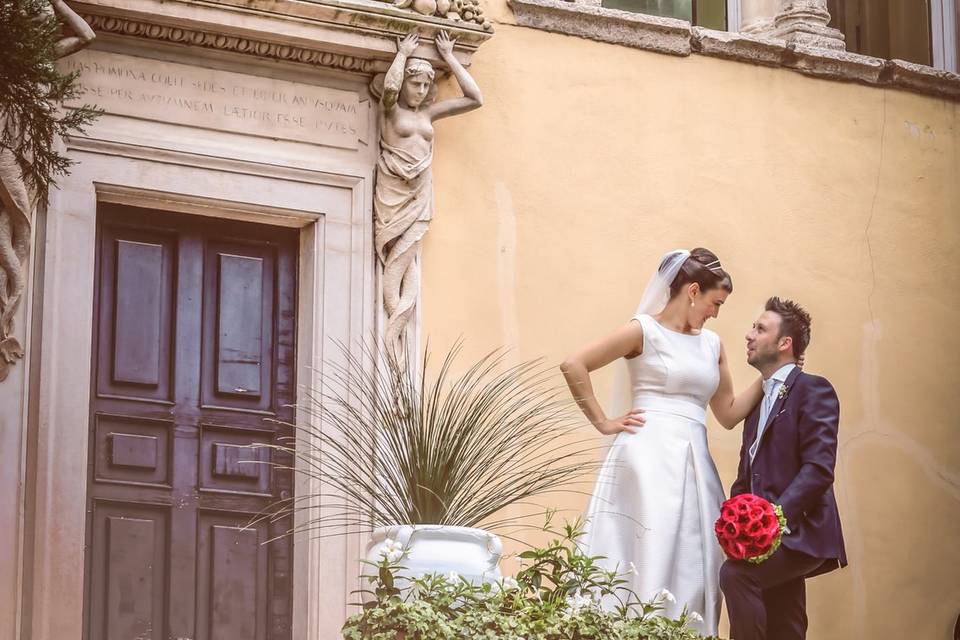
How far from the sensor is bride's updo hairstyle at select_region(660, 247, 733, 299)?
26.9ft

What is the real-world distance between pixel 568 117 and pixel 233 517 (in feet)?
7.87

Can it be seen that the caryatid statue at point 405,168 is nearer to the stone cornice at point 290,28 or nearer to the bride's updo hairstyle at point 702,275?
the stone cornice at point 290,28

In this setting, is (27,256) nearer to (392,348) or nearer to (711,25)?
(392,348)

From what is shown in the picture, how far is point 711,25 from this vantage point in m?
10.7

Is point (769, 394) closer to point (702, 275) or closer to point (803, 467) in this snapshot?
point (803, 467)

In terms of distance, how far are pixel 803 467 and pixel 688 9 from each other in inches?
138

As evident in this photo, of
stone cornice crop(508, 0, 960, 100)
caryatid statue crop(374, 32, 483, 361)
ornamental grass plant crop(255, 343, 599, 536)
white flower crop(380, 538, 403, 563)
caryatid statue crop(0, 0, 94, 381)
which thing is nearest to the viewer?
white flower crop(380, 538, 403, 563)

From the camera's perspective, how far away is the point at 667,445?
8.06 m

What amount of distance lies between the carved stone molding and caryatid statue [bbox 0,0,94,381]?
0.23 meters

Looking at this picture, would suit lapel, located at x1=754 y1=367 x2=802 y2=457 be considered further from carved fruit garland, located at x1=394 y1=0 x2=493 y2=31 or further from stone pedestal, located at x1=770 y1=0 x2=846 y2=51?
stone pedestal, located at x1=770 y1=0 x2=846 y2=51

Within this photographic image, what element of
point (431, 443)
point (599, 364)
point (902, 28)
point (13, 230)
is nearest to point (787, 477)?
point (599, 364)

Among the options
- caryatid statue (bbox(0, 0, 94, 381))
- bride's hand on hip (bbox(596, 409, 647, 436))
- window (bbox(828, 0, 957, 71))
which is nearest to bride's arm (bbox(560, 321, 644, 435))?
bride's hand on hip (bbox(596, 409, 647, 436))

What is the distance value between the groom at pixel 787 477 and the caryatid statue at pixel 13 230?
2841 millimetres

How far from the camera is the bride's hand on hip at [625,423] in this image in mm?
8094
